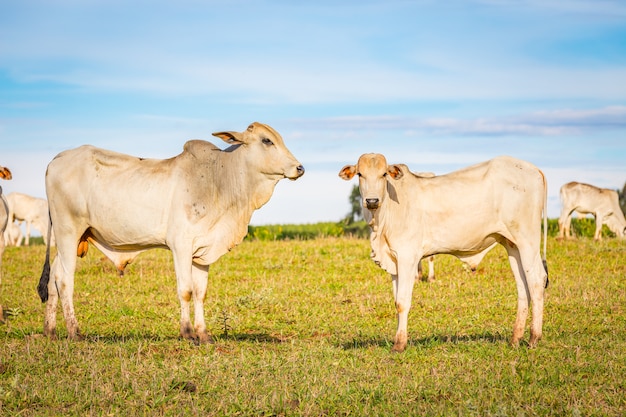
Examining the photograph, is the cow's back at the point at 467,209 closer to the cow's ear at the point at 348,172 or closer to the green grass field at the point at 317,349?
the cow's ear at the point at 348,172

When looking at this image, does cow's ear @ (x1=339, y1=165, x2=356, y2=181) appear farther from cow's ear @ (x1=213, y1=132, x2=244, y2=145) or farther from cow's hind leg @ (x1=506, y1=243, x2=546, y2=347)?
cow's hind leg @ (x1=506, y1=243, x2=546, y2=347)

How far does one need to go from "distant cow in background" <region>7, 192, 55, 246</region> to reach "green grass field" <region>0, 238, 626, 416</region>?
40.9 ft

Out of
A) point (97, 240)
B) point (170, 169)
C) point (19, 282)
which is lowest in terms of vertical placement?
point (19, 282)

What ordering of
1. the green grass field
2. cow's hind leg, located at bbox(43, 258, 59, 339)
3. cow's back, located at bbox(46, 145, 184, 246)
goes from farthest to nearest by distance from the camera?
cow's hind leg, located at bbox(43, 258, 59, 339), cow's back, located at bbox(46, 145, 184, 246), the green grass field

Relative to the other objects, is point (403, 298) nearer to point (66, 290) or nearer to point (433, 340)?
point (433, 340)

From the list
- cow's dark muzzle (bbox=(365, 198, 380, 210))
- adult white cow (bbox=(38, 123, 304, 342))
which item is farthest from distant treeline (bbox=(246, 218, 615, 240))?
cow's dark muzzle (bbox=(365, 198, 380, 210))

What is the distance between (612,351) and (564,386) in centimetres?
169

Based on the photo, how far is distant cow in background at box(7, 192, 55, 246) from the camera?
27.6 metres

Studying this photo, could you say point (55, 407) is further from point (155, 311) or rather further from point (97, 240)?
point (155, 311)

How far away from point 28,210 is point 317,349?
2148 centimetres

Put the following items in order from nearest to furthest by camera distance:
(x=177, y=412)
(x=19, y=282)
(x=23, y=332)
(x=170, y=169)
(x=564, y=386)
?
(x=177, y=412), (x=564, y=386), (x=170, y=169), (x=23, y=332), (x=19, y=282)

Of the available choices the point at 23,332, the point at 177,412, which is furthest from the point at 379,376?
the point at 23,332

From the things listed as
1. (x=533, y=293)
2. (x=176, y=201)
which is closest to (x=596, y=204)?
(x=533, y=293)

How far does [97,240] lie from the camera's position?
984 centimetres
